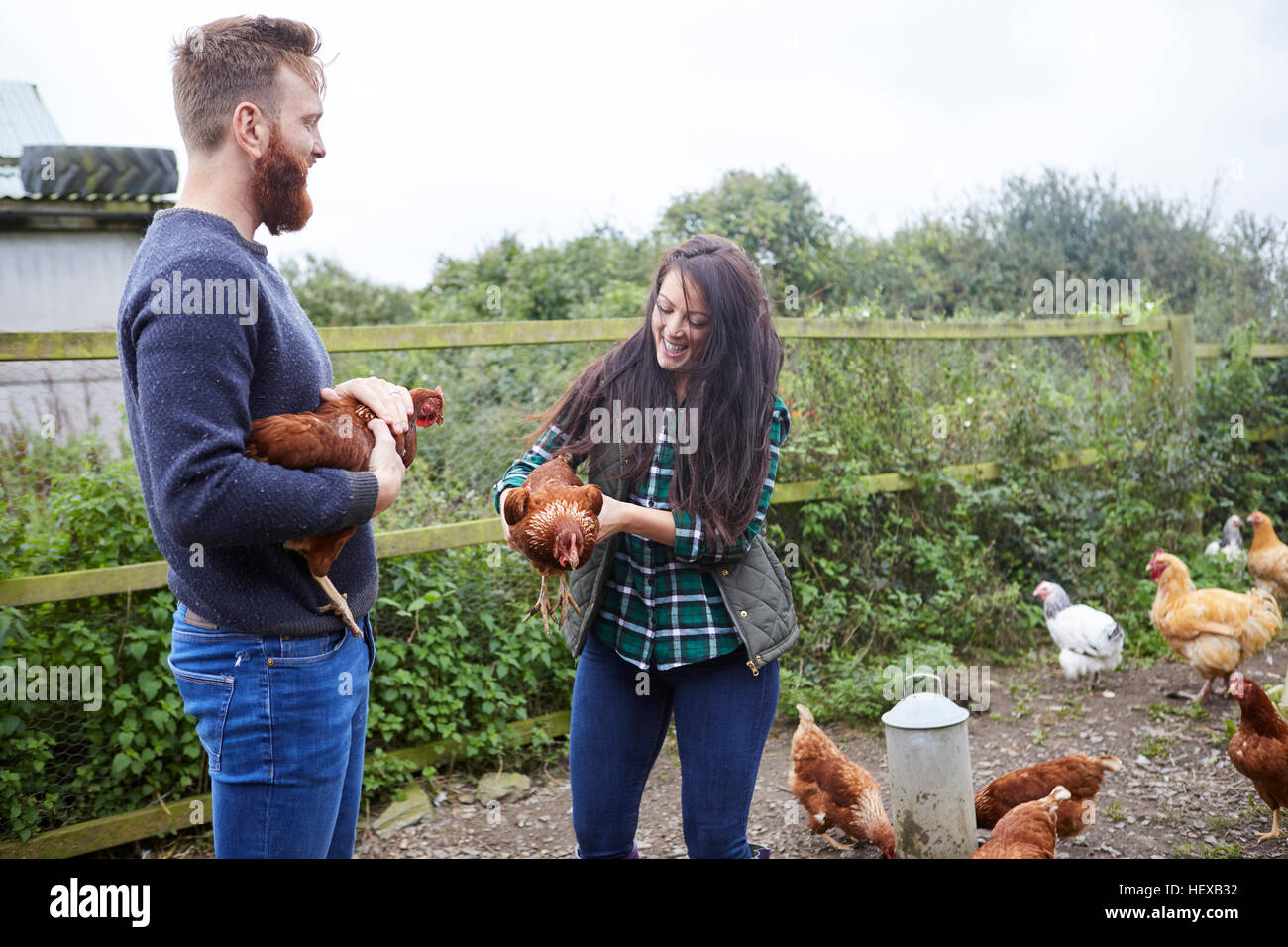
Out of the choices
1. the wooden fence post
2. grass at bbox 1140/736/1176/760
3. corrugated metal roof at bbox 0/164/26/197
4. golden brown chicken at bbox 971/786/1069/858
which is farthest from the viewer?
corrugated metal roof at bbox 0/164/26/197

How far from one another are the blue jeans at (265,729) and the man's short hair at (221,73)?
80cm

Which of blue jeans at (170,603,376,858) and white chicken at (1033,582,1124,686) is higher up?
blue jeans at (170,603,376,858)

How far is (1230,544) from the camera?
20.5 ft

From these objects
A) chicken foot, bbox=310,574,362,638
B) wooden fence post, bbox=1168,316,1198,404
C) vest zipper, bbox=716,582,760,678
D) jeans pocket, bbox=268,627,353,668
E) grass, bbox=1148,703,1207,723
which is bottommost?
grass, bbox=1148,703,1207,723

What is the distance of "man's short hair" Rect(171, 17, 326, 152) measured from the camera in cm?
149

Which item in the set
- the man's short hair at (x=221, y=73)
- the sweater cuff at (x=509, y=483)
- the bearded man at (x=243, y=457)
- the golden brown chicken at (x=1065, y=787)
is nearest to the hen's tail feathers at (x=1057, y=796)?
the golden brown chicken at (x=1065, y=787)

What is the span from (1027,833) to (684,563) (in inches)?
61.9

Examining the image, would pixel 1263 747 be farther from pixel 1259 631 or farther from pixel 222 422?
pixel 222 422

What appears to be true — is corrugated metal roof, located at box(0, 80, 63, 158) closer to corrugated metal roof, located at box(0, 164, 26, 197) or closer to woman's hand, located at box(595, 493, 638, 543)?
corrugated metal roof, located at box(0, 164, 26, 197)

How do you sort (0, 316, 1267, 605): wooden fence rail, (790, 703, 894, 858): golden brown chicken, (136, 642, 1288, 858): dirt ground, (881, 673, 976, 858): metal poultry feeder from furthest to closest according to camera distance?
1. (136, 642, 1288, 858): dirt ground
2. (790, 703, 894, 858): golden brown chicken
3. (881, 673, 976, 858): metal poultry feeder
4. (0, 316, 1267, 605): wooden fence rail

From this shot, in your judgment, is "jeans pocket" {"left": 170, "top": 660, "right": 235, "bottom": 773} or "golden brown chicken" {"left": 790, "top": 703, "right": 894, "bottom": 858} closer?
"jeans pocket" {"left": 170, "top": 660, "right": 235, "bottom": 773}

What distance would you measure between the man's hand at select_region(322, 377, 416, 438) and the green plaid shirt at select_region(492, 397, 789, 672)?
0.41m

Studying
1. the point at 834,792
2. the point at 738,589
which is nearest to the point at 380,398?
the point at 738,589

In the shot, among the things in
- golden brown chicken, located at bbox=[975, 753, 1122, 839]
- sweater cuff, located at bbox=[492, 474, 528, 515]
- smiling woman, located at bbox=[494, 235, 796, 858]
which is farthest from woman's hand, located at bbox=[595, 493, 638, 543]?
golden brown chicken, located at bbox=[975, 753, 1122, 839]
